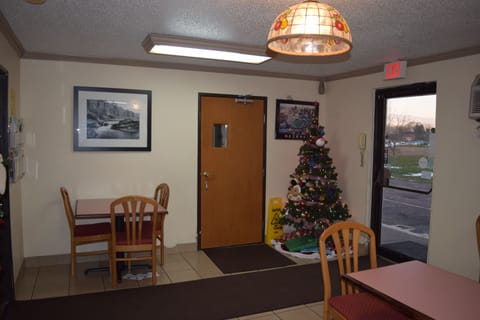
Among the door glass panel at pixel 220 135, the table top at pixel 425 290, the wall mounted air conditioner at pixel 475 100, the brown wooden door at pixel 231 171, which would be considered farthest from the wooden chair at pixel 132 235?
the wall mounted air conditioner at pixel 475 100

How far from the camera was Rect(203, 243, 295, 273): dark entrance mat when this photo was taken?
436 centimetres

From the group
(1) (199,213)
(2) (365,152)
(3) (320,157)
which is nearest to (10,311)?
(1) (199,213)

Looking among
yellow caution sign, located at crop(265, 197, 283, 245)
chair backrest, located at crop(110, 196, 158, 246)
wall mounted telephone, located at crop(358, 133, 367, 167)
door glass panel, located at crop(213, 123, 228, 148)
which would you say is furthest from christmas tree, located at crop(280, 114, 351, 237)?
chair backrest, located at crop(110, 196, 158, 246)

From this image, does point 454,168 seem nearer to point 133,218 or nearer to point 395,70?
point 395,70

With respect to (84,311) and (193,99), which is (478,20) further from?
(84,311)

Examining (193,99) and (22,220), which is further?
(193,99)

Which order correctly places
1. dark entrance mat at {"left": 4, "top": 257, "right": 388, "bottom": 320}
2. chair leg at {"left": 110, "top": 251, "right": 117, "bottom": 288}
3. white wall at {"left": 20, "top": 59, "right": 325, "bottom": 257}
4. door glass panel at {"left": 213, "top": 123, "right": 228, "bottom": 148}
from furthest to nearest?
1. door glass panel at {"left": 213, "top": 123, "right": 228, "bottom": 148}
2. white wall at {"left": 20, "top": 59, "right": 325, "bottom": 257}
3. chair leg at {"left": 110, "top": 251, "right": 117, "bottom": 288}
4. dark entrance mat at {"left": 4, "top": 257, "right": 388, "bottom": 320}

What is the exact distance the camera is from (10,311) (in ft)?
10.3

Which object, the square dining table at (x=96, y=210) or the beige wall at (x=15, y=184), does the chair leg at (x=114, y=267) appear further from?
the beige wall at (x=15, y=184)

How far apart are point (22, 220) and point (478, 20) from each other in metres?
4.70

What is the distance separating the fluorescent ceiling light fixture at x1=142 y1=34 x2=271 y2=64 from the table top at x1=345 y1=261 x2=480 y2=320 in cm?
238

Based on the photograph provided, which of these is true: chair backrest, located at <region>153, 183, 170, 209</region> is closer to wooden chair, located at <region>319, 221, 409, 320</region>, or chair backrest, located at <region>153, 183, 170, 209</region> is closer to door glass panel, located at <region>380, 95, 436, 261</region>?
wooden chair, located at <region>319, 221, 409, 320</region>

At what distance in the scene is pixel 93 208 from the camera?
3.84 meters

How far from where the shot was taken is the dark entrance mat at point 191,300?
3.16 metres
